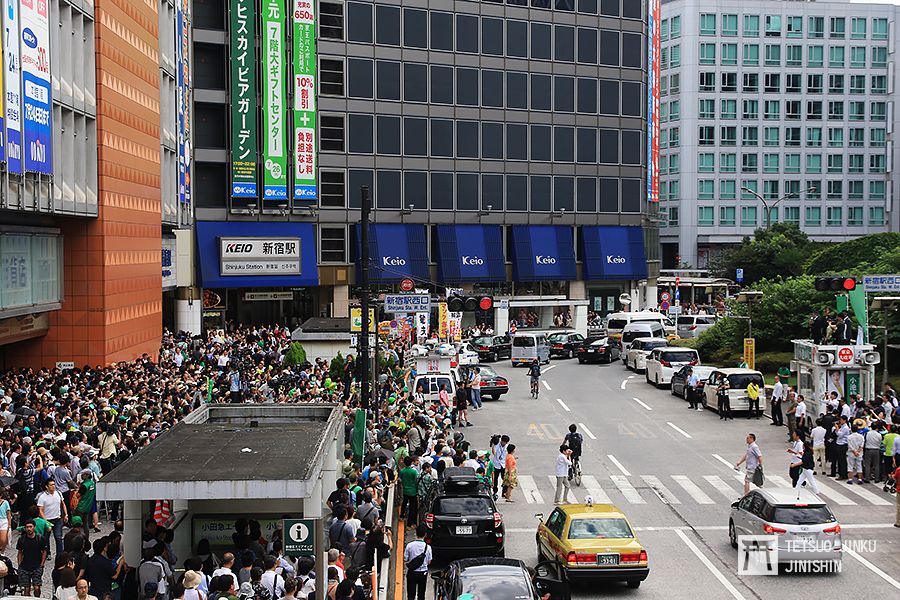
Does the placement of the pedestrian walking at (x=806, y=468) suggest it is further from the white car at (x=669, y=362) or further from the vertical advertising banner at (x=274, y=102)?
the vertical advertising banner at (x=274, y=102)

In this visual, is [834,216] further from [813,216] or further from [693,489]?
[693,489]

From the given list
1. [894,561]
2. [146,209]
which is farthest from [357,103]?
[894,561]

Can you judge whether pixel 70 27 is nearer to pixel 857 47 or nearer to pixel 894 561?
pixel 894 561

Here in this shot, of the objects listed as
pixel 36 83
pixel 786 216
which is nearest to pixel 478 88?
pixel 36 83

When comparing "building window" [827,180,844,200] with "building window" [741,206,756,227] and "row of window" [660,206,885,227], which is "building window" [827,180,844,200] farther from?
"building window" [741,206,756,227]

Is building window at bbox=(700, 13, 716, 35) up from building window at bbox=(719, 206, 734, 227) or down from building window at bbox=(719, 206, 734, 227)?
up

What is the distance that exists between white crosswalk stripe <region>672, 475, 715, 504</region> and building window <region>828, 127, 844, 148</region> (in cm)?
9177

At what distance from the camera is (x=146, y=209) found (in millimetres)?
38312

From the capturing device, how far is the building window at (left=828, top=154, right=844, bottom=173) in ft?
350

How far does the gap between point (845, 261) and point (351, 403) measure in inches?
1606

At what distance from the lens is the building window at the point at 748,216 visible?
106438 mm

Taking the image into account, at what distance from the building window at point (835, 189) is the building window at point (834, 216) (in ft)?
4.01

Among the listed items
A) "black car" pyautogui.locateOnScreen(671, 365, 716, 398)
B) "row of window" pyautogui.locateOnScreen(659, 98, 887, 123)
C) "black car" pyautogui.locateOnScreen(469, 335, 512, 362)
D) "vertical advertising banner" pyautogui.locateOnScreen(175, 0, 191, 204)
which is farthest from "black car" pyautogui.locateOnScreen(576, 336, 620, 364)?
"row of window" pyautogui.locateOnScreen(659, 98, 887, 123)

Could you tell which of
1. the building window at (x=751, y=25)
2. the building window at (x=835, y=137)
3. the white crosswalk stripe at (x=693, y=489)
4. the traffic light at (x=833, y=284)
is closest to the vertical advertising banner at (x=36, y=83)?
the white crosswalk stripe at (x=693, y=489)
